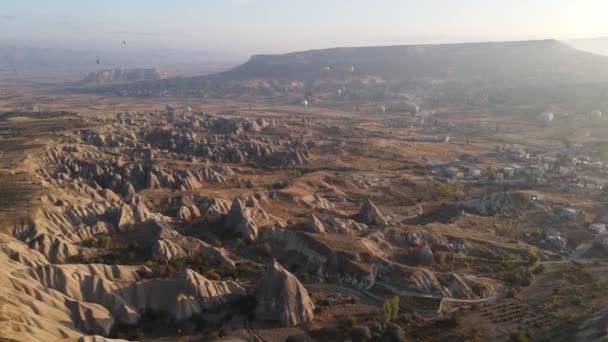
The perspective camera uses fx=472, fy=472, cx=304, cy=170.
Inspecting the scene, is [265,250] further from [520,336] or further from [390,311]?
[520,336]

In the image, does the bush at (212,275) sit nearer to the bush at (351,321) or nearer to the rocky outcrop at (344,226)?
the bush at (351,321)

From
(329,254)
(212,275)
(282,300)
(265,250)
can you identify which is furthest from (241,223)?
(282,300)

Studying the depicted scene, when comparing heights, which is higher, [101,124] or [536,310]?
[101,124]

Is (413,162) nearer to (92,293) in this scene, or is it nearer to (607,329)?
(607,329)

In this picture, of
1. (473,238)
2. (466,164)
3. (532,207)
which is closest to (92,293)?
(473,238)

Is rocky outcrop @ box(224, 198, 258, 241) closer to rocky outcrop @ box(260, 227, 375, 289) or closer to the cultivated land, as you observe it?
the cultivated land

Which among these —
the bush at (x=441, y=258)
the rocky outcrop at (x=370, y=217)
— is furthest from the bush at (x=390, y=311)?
the rocky outcrop at (x=370, y=217)
